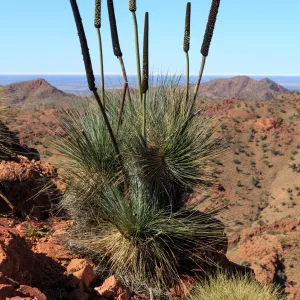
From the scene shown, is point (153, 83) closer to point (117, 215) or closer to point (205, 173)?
point (205, 173)

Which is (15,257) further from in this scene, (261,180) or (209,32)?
(261,180)

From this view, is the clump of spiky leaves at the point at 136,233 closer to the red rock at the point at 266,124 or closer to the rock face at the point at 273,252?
the rock face at the point at 273,252

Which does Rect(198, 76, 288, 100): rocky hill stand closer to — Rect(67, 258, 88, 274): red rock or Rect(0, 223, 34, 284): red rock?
Rect(67, 258, 88, 274): red rock

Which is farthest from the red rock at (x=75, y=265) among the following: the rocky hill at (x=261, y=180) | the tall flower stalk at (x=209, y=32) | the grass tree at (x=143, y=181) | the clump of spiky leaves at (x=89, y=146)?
the rocky hill at (x=261, y=180)

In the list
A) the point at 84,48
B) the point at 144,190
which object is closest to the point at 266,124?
the point at 144,190

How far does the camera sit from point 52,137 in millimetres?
6289

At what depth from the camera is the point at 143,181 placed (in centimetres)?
595

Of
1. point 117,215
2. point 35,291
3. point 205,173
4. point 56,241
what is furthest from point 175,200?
point 35,291

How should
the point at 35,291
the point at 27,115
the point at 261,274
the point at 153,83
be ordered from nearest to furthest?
the point at 35,291
the point at 153,83
the point at 261,274
the point at 27,115

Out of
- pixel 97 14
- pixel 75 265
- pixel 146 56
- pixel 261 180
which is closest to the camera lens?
pixel 75 265

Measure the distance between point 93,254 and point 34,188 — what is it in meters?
1.72

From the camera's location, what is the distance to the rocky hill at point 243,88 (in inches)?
4402

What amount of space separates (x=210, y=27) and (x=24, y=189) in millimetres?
3439

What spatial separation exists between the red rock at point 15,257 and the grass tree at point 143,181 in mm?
1142
